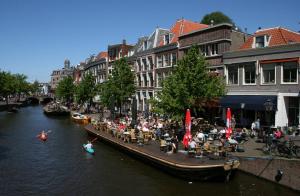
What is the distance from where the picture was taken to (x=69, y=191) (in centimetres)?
2167

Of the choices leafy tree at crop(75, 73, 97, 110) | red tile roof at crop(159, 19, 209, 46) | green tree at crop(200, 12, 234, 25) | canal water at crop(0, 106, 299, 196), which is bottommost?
canal water at crop(0, 106, 299, 196)

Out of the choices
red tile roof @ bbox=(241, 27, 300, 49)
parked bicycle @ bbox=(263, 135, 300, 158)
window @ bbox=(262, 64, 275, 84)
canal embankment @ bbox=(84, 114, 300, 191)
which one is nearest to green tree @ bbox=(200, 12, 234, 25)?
red tile roof @ bbox=(241, 27, 300, 49)

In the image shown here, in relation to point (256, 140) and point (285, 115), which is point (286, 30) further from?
point (256, 140)

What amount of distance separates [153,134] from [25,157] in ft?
39.7

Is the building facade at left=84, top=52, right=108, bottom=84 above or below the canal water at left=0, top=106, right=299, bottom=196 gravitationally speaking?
above

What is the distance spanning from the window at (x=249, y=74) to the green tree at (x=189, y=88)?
3935 millimetres

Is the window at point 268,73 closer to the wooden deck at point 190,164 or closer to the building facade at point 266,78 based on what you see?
the building facade at point 266,78

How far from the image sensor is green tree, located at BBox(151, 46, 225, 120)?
3325 cm

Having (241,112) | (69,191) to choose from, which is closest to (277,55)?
(241,112)

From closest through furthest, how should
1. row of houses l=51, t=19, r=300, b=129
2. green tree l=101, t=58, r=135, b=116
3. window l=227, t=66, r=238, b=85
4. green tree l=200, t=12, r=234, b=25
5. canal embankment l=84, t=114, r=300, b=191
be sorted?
canal embankment l=84, t=114, r=300, b=191
row of houses l=51, t=19, r=300, b=129
window l=227, t=66, r=238, b=85
green tree l=101, t=58, r=135, b=116
green tree l=200, t=12, r=234, b=25

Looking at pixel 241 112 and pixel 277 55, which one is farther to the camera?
pixel 241 112

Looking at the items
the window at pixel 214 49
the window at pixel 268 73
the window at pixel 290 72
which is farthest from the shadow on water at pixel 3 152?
the window at pixel 290 72

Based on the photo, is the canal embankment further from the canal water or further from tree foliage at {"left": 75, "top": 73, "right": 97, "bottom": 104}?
tree foliage at {"left": 75, "top": 73, "right": 97, "bottom": 104}

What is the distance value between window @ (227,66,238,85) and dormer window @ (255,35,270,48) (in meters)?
3.48
